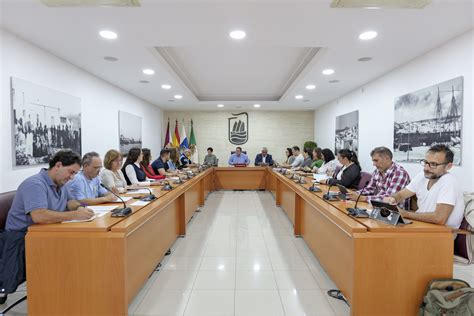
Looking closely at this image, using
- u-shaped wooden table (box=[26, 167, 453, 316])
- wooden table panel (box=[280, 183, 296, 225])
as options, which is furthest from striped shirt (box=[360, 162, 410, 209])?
wooden table panel (box=[280, 183, 296, 225])

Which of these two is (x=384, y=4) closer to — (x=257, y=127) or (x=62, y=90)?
(x=62, y=90)

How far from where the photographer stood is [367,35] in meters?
3.22

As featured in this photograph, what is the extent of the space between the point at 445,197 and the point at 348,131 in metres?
5.11

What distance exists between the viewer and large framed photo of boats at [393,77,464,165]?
3.34m

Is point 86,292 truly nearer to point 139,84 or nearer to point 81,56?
point 81,56

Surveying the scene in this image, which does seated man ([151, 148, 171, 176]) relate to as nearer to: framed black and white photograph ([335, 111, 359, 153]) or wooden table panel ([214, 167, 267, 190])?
wooden table panel ([214, 167, 267, 190])

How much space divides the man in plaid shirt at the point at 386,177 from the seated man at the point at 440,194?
51 cm

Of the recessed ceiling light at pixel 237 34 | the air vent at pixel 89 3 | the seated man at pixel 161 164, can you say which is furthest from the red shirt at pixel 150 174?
the air vent at pixel 89 3

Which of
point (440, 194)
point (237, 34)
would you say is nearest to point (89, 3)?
point (237, 34)

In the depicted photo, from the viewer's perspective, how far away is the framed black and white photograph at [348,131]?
6.38 m

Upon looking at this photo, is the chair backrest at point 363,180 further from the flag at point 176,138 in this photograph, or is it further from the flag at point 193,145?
the flag at point 176,138

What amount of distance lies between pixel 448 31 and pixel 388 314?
3039 millimetres

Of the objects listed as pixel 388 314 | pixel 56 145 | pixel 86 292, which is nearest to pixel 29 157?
pixel 56 145

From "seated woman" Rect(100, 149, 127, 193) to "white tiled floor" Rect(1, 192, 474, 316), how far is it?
103 cm
